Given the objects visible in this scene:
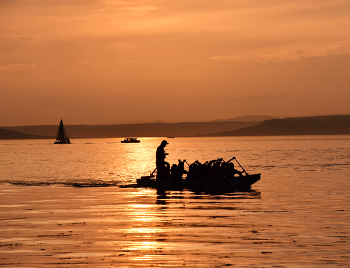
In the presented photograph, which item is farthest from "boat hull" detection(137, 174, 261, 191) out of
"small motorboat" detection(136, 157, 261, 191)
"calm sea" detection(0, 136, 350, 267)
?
"calm sea" detection(0, 136, 350, 267)

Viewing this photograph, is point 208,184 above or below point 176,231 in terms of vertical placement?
above

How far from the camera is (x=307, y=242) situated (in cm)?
1619

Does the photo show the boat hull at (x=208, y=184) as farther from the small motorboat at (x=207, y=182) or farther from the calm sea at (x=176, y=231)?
the calm sea at (x=176, y=231)

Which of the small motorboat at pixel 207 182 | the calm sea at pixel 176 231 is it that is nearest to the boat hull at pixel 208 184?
the small motorboat at pixel 207 182

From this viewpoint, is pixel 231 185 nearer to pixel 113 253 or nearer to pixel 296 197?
pixel 296 197

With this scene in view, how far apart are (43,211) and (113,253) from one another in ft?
34.9

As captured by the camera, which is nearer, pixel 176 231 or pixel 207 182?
pixel 176 231

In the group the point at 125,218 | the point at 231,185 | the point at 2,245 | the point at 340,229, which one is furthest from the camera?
the point at 231,185

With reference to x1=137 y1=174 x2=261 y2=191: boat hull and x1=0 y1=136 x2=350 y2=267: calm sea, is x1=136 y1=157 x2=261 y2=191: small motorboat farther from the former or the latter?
x1=0 y1=136 x2=350 y2=267: calm sea

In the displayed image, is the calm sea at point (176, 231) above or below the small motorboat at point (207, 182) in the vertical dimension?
below

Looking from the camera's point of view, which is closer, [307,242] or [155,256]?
[155,256]

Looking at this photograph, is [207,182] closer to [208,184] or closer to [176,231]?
[208,184]

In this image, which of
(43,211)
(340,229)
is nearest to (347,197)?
(340,229)

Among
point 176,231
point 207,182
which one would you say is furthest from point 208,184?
point 176,231
